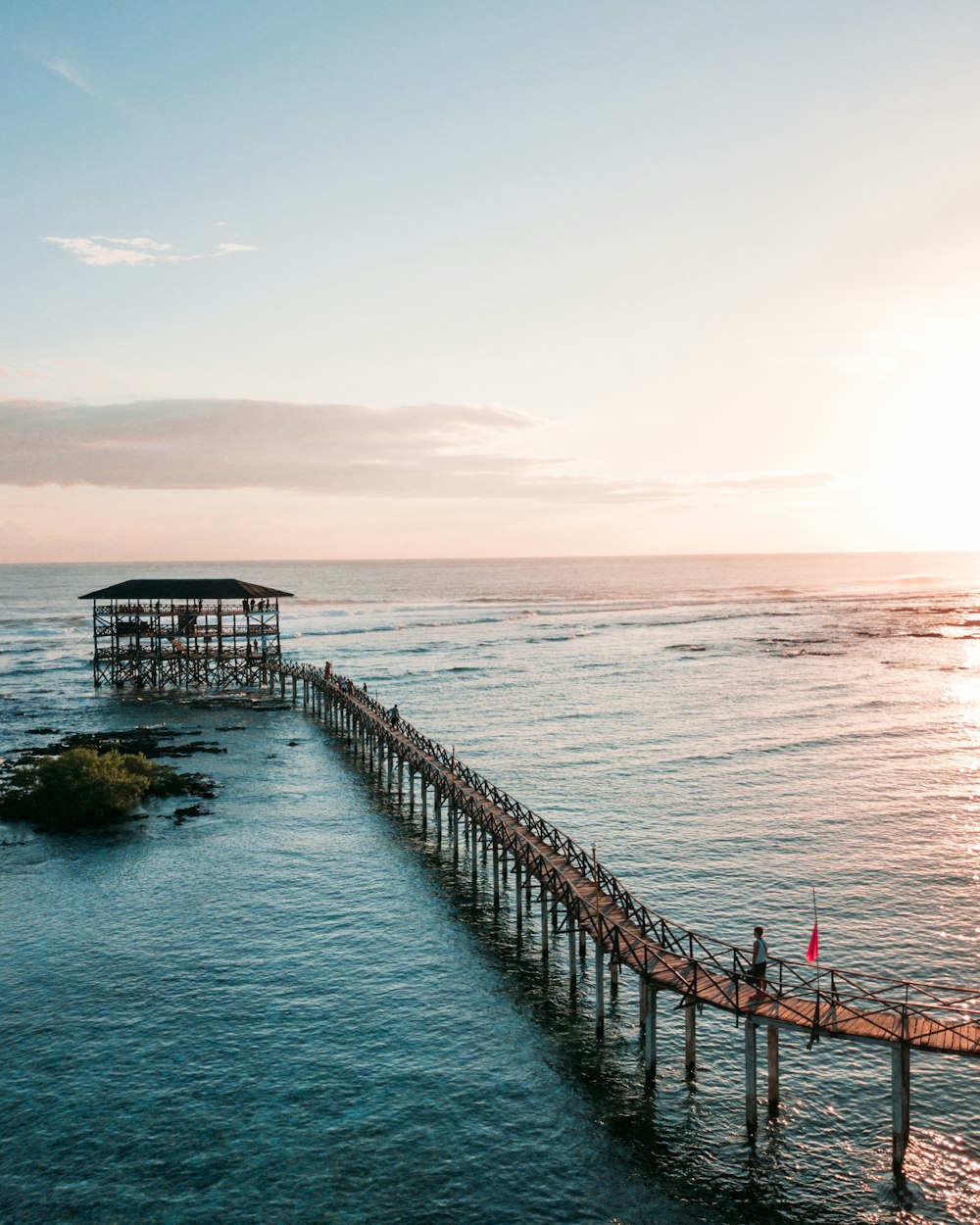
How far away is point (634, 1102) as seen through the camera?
2402 centimetres

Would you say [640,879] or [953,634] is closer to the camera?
[640,879]

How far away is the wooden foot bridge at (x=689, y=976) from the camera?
71.2 feet

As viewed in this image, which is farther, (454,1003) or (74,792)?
(74,792)

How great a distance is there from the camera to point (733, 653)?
118m

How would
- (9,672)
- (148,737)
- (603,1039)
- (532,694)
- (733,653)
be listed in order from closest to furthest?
(603,1039) → (148,737) → (532,694) → (9,672) → (733,653)

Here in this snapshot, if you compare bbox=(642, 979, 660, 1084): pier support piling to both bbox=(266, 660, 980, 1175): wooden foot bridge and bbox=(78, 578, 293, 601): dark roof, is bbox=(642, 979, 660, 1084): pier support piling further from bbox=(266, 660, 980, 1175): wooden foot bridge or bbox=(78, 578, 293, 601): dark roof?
bbox=(78, 578, 293, 601): dark roof

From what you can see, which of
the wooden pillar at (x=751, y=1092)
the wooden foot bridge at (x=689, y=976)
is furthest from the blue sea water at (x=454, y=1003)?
the wooden foot bridge at (x=689, y=976)

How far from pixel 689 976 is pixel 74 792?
35.0 metres

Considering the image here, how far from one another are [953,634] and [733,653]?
40702mm

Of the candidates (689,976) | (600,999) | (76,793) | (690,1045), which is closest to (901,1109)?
(690,1045)

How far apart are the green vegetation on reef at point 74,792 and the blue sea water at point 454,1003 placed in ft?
6.59

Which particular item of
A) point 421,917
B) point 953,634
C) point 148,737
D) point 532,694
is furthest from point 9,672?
point 953,634

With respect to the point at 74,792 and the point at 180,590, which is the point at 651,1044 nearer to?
the point at 74,792

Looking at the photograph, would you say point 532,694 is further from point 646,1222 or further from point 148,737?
point 646,1222
